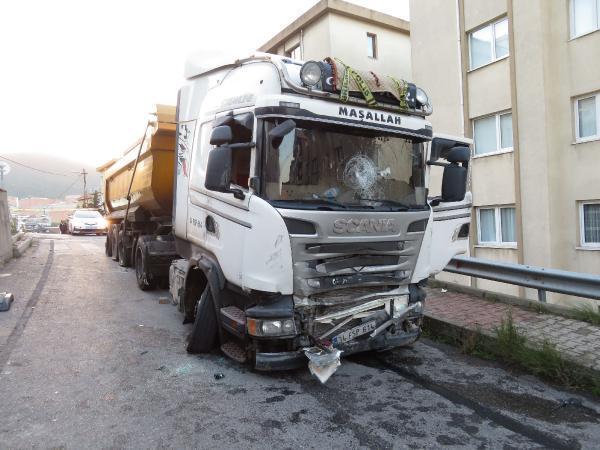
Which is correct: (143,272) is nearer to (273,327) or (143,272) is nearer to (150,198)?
(150,198)

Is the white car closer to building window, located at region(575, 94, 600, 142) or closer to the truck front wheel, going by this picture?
the truck front wheel

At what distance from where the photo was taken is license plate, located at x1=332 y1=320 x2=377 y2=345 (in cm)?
412

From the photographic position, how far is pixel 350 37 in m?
18.1

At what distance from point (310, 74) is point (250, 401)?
2870mm

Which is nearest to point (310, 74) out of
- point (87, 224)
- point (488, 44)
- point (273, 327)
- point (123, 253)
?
point (273, 327)

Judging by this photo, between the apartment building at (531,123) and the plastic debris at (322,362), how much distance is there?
9.65 metres

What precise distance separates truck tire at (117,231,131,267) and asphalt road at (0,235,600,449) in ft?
16.0

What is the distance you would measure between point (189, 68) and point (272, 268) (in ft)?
10.5

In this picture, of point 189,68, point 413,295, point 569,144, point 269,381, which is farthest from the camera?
point 569,144

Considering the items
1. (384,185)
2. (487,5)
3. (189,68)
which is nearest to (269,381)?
(384,185)

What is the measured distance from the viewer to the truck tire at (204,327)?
4.62 metres

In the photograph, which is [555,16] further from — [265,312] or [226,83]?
[265,312]

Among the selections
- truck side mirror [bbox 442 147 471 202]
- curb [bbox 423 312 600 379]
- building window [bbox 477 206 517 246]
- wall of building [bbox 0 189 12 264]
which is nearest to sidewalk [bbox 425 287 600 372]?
curb [bbox 423 312 600 379]

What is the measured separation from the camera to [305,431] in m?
3.28
